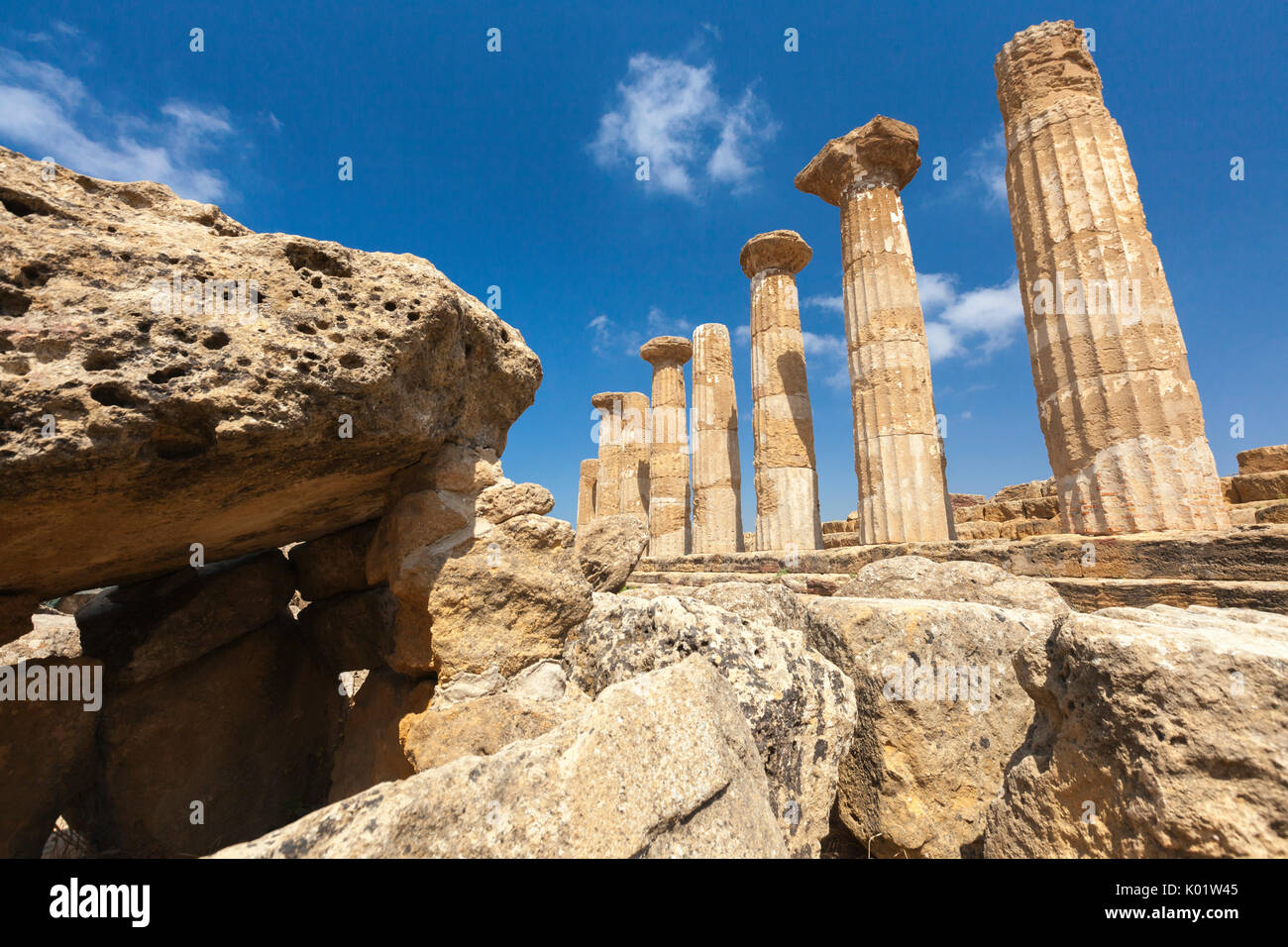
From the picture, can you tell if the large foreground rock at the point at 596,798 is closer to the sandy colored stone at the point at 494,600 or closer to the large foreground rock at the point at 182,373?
the sandy colored stone at the point at 494,600

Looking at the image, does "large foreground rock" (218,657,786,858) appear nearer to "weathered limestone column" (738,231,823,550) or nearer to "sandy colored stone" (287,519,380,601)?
"sandy colored stone" (287,519,380,601)

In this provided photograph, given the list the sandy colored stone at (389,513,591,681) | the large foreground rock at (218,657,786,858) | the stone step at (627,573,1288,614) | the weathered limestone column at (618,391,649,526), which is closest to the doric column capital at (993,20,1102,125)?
the stone step at (627,573,1288,614)

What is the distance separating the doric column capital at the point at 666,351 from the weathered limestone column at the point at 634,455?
2.76 m

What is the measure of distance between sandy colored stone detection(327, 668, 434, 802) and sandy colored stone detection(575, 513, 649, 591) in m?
1.43

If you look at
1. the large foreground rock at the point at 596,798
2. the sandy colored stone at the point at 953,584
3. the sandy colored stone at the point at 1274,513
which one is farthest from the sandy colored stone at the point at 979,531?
the large foreground rock at the point at 596,798

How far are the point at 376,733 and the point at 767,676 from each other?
2007 mm

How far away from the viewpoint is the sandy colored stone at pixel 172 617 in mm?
2922

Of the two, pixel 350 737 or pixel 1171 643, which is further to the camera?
pixel 350 737

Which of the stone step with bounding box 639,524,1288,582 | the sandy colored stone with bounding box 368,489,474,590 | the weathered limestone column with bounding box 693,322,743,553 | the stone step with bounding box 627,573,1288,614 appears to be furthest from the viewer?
the weathered limestone column with bounding box 693,322,743,553

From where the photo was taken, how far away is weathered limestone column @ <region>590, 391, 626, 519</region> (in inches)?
751
